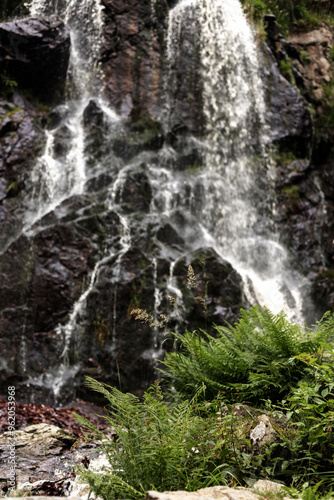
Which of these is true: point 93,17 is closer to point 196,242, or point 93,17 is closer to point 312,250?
point 196,242

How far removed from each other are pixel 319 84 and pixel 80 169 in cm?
926

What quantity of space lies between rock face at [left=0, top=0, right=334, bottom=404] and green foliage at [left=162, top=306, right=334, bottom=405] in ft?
13.4

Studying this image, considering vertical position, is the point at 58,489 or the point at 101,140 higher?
the point at 101,140

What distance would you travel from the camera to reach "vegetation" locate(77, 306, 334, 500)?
7.50ft

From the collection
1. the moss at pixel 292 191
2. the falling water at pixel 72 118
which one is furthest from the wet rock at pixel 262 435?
the moss at pixel 292 191

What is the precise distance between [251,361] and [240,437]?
0.76 metres

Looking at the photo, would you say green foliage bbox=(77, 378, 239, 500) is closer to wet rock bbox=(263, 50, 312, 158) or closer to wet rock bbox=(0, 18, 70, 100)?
wet rock bbox=(263, 50, 312, 158)

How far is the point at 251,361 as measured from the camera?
3.38 meters

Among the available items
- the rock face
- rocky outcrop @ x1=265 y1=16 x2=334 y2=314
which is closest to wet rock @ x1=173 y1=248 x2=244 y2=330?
the rock face

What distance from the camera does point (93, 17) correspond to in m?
14.0

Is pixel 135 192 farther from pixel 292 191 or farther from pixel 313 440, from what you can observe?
pixel 313 440

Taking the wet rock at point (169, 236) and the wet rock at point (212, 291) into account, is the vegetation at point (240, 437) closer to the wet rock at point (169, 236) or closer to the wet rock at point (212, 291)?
the wet rock at point (212, 291)

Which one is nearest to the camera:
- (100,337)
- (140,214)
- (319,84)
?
(100,337)

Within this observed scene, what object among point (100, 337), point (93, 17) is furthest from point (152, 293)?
point (93, 17)
